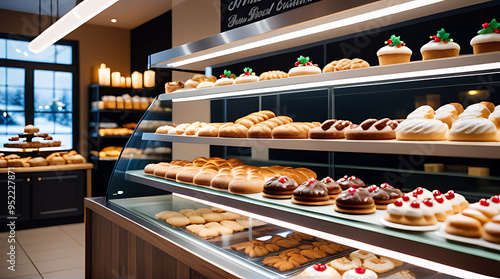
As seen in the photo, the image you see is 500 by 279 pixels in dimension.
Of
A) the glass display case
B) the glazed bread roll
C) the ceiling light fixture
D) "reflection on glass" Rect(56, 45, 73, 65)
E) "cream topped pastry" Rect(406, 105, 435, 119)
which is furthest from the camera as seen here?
"reflection on glass" Rect(56, 45, 73, 65)

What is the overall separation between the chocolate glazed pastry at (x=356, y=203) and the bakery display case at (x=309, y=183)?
0.03 meters

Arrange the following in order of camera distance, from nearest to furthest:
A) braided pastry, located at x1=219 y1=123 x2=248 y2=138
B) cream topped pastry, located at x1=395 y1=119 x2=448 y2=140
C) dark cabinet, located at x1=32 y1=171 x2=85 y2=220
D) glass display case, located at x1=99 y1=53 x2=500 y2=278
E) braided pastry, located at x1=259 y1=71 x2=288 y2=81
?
glass display case, located at x1=99 y1=53 x2=500 y2=278 < cream topped pastry, located at x1=395 y1=119 x2=448 y2=140 < braided pastry, located at x1=259 y1=71 x2=288 y2=81 < braided pastry, located at x1=219 y1=123 x2=248 y2=138 < dark cabinet, located at x1=32 y1=171 x2=85 y2=220

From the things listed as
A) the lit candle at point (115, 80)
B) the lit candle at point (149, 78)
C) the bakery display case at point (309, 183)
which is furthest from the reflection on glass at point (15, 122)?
the bakery display case at point (309, 183)

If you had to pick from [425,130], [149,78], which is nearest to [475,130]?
[425,130]

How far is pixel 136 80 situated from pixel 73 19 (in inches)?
162

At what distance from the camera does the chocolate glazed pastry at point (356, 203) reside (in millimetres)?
1589

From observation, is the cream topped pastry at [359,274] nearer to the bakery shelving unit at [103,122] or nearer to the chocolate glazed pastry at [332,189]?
the chocolate glazed pastry at [332,189]

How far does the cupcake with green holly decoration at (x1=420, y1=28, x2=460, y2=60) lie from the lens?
1.46 m

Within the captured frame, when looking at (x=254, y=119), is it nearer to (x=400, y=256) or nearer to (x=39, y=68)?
(x=400, y=256)

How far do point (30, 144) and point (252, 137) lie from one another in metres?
5.20

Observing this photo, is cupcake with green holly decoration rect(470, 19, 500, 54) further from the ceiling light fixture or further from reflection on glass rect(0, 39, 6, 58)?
reflection on glass rect(0, 39, 6, 58)

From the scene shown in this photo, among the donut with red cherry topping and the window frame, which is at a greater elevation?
the window frame

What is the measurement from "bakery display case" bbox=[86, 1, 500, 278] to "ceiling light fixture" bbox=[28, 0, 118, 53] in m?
0.56

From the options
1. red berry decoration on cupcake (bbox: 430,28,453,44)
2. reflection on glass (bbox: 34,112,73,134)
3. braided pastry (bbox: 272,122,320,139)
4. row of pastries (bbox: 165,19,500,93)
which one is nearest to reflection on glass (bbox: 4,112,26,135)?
reflection on glass (bbox: 34,112,73,134)
